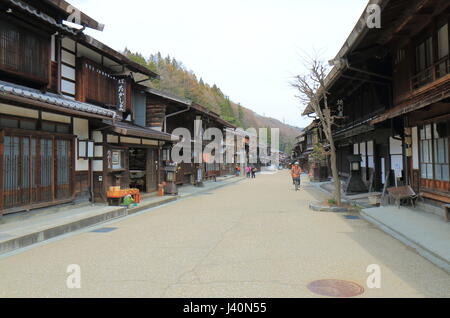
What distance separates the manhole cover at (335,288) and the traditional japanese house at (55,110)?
8.19 metres

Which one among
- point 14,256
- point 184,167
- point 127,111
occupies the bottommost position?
point 14,256

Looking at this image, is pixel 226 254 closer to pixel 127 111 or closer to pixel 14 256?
pixel 14 256

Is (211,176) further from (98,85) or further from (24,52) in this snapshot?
(24,52)

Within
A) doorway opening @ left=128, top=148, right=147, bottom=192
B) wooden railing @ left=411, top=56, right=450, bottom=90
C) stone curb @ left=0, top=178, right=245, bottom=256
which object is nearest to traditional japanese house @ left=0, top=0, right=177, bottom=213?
stone curb @ left=0, top=178, right=245, bottom=256

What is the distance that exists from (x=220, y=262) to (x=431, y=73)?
9.14m

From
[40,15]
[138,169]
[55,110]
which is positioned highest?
[40,15]

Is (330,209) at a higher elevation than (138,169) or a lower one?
lower

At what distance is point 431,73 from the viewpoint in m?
10.8

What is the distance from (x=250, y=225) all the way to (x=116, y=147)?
788 cm

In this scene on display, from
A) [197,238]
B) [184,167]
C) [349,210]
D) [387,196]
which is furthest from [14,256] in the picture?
[184,167]

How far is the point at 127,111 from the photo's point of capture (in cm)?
1748

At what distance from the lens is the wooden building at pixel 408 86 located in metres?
9.77

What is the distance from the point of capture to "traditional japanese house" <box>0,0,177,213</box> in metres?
10.1

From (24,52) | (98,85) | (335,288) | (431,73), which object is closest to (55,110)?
(24,52)
